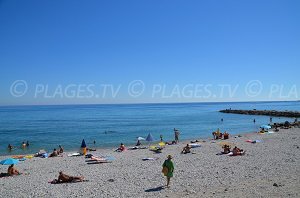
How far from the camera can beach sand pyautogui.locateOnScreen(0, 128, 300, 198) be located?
1252 centimetres

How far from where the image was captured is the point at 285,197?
10.9 meters

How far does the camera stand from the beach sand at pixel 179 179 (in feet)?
41.1

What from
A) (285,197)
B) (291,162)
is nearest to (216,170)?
(291,162)

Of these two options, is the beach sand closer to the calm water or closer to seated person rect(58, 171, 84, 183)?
seated person rect(58, 171, 84, 183)

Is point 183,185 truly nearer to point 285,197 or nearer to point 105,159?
point 285,197

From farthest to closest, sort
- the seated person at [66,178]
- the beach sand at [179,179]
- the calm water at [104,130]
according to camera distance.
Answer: the calm water at [104,130] → the seated person at [66,178] → the beach sand at [179,179]

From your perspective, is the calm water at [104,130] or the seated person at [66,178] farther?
the calm water at [104,130]

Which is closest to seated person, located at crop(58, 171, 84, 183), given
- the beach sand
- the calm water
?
the beach sand

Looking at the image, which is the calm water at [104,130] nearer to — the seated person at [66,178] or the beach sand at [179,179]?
the beach sand at [179,179]

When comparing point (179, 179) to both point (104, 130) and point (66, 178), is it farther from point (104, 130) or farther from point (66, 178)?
point (104, 130)

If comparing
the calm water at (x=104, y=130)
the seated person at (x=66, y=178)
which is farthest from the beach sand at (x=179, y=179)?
the calm water at (x=104, y=130)

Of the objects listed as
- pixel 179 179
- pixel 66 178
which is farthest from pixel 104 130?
pixel 179 179

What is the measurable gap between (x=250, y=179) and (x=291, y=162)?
5233 mm

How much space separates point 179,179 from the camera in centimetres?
1501
